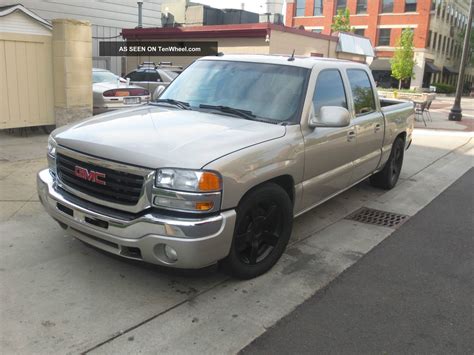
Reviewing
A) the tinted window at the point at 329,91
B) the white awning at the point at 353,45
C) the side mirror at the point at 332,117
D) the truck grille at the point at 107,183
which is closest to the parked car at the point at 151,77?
the tinted window at the point at 329,91

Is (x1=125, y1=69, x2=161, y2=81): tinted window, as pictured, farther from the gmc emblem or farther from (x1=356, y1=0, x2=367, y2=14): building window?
(x1=356, y1=0, x2=367, y2=14): building window

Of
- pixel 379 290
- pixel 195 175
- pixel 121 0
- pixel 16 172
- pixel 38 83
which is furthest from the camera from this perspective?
pixel 121 0

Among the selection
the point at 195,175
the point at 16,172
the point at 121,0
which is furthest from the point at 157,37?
the point at 195,175

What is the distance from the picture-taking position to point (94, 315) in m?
3.24

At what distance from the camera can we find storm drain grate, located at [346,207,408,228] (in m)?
5.58

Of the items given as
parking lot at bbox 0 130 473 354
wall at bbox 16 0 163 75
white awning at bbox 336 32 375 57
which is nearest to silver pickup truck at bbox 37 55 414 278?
parking lot at bbox 0 130 473 354

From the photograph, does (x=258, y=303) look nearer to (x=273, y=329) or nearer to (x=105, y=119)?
(x=273, y=329)

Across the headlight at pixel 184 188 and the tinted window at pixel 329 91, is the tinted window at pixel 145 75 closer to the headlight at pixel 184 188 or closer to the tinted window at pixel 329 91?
the tinted window at pixel 329 91

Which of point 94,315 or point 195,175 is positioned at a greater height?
point 195,175

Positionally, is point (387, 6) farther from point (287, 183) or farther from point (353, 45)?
point (287, 183)

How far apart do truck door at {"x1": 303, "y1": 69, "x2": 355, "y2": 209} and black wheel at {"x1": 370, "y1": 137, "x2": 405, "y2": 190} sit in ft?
5.87

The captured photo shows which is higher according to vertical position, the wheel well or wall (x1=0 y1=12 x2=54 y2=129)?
wall (x1=0 y1=12 x2=54 y2=129)

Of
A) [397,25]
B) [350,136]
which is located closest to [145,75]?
[350,136]

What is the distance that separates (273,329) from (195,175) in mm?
1180
